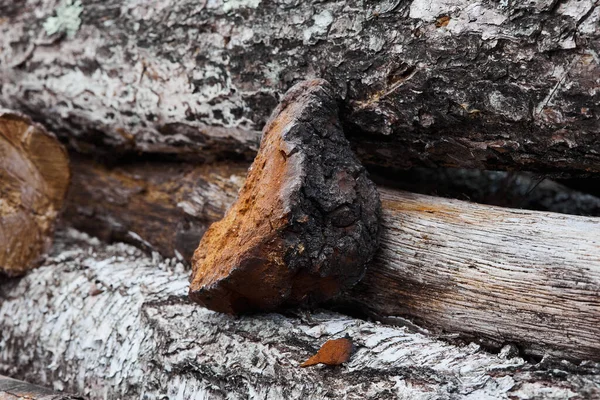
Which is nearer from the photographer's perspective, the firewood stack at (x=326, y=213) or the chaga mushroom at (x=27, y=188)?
the firewood stack at (x=326, y=213)

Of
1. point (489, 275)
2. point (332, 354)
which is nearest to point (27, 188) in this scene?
point (332, 354)

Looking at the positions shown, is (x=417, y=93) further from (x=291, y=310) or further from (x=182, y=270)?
(x=182, y=270)

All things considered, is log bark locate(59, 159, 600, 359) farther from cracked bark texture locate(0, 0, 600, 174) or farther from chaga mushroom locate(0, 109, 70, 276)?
chaga mushroom locate(0, 109, 70, 276)

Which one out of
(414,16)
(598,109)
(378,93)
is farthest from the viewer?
(378,93)

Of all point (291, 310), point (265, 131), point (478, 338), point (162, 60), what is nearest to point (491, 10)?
point (265, 131)

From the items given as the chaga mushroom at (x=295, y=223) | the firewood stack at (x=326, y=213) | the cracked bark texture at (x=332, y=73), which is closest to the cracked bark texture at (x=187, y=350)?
the firewood stack at (x=326, y=213)

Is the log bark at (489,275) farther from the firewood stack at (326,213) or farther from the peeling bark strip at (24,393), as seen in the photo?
the peeling bark strip at (24,393)
